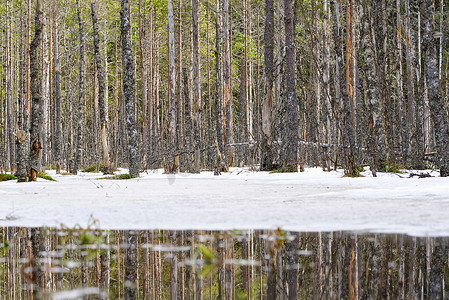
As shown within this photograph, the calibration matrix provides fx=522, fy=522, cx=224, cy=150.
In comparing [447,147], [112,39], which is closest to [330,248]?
[447,147]

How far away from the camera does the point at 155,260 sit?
9.04ft

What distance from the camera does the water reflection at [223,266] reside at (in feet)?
6.68

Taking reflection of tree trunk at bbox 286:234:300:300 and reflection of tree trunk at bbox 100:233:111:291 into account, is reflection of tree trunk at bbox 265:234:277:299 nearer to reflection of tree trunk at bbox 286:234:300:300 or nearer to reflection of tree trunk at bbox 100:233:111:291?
reflection of tree trunk at bbox 286:234:300:300

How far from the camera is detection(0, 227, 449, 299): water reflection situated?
2037 millimetres

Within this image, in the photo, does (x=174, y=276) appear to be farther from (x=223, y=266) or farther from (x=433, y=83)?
(x=433, y=83)

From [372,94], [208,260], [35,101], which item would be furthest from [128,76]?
[208,260]

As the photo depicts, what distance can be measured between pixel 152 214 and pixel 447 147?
7.91 metres

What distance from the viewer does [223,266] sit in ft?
8.32

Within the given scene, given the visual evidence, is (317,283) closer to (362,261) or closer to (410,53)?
(362,261)

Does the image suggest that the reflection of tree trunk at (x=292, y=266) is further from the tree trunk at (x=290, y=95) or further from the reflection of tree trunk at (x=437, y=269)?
the tree trunk at (x=290, y=95)

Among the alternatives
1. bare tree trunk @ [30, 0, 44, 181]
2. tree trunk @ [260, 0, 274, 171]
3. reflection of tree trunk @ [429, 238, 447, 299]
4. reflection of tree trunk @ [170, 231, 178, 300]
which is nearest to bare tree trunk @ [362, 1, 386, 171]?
tree trunk @ [260, 0, 274, 171]

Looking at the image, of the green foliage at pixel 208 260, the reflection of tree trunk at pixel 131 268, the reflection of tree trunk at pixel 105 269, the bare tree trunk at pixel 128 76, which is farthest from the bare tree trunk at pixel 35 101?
the green foliage at pixel 208 260

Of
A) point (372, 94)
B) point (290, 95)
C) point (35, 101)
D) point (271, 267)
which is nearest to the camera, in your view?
point (271, 267)

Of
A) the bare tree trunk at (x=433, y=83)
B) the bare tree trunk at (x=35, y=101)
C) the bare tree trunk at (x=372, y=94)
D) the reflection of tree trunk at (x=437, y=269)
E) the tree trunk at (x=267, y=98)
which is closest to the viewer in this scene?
the reflection of tree trunk at (x=437, y=269)
